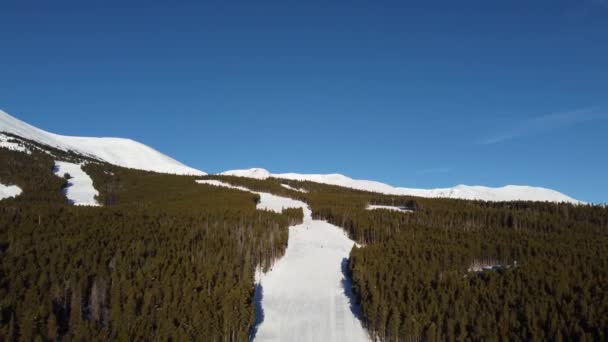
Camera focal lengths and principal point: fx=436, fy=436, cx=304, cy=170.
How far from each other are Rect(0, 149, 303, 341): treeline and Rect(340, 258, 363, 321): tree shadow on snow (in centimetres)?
333

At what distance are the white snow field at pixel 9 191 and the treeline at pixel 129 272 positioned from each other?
34.6ft

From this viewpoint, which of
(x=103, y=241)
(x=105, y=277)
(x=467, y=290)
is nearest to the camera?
(x=105, y=277)

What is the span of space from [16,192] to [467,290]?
31299mm

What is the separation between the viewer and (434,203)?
35.4 m

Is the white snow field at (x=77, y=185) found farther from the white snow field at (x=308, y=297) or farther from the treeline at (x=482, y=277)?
the treeline at (x=482, y=277)

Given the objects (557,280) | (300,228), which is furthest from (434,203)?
(557,280)

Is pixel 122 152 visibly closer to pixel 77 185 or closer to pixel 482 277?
pixel 77 185

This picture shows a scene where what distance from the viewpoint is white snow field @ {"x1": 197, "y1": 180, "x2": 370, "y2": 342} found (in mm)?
13164

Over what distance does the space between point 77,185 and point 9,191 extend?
8336 millimetres

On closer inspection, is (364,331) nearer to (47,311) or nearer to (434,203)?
(47,311)

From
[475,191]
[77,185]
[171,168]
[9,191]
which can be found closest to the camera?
[9,191]

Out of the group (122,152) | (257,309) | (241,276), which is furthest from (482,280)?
(122,152)

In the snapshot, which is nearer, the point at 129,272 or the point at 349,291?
the point at 129,272

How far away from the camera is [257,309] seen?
14.7 meters
